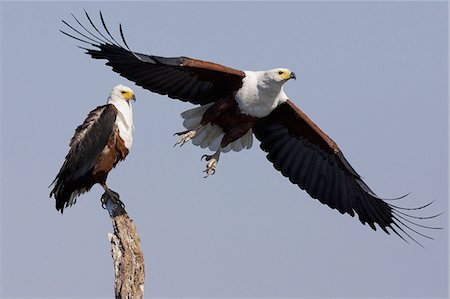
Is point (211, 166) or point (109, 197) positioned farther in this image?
point (211, 166)

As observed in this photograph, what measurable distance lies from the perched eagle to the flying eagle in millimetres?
486

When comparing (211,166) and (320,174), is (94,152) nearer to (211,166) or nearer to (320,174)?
(211,166)

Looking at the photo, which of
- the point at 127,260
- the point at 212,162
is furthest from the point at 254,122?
the point at 127,260

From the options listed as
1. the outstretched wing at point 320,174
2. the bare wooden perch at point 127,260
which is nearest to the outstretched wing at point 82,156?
the bare wooden perch at point 127,260

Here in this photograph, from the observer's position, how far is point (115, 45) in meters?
9.97

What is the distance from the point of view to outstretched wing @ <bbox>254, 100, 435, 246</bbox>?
1140cm

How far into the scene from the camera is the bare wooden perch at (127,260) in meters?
8.68

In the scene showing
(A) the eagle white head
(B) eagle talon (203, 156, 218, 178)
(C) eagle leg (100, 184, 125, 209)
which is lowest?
(C) eagle leg (100, 184, 125, 209)

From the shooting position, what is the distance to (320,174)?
1151 cm

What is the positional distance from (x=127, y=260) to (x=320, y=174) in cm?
338

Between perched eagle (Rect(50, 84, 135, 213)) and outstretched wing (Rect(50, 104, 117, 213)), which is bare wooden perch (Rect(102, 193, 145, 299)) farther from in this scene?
outstretched wing (Rect(50, 104, 117, 213))

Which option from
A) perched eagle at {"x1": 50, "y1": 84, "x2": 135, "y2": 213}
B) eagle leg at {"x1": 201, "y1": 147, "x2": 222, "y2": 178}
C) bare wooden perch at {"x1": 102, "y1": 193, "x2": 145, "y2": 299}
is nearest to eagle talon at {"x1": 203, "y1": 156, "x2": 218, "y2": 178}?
eagle leg at {"x1": 201, "y1": 147, "x2": 222, "y2": 178}

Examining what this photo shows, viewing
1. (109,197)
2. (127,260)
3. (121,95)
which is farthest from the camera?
(121,95)

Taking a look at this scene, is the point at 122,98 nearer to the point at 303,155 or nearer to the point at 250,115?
the point at 250,115
